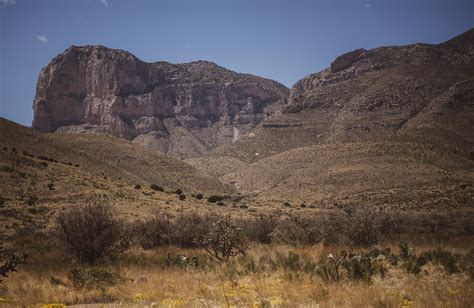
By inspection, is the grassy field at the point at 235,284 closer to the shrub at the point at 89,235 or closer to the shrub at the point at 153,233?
the shrub at the point at 89,235

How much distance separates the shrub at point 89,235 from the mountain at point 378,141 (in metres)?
28.6

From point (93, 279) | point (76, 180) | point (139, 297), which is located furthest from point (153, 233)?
point (76, 180)

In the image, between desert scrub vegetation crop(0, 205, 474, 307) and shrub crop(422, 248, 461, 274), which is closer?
desert scrub vegetation crop(0, 205, 474, 307)

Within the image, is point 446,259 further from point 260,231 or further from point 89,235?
point 89,235

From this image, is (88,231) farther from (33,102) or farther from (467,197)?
(33,102)

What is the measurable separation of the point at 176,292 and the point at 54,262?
5404 mm

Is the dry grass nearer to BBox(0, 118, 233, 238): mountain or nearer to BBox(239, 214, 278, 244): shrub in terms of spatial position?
BBox(239, 214, 278, 244): shrub

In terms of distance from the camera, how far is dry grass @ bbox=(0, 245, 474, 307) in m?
6.34

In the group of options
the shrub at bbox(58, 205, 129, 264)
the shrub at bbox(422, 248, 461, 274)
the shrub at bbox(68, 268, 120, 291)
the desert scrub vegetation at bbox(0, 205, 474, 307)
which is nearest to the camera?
the desert scrub vegetation at bbox(0, 205, 474, 307)

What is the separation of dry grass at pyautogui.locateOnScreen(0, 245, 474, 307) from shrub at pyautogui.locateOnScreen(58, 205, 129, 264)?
707 mm

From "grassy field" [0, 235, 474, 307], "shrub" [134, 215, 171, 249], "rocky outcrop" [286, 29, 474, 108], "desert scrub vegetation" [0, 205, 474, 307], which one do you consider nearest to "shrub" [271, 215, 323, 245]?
"desert scrub vegetation" [0, 205, 474, 307]

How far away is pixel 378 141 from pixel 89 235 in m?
62.7

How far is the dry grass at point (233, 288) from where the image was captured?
20.8ft

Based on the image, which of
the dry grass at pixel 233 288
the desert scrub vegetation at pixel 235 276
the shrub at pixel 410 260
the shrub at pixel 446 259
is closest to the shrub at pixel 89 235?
the desert scrub vegetation at pixel 235 276
